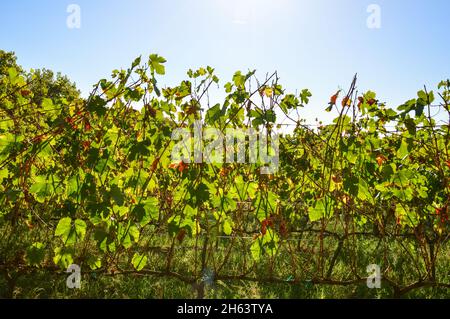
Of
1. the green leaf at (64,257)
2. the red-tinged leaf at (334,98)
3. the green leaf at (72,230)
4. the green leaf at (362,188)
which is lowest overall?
the green leaf at (64,257)

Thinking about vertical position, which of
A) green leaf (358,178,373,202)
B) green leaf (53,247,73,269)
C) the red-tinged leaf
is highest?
the red-tinged leaf

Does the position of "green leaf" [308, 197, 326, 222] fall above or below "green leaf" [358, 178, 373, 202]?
below

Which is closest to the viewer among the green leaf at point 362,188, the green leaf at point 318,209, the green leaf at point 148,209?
the green leaf at point 148,209

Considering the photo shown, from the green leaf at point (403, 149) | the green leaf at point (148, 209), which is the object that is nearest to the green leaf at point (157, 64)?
the green leaf at point (148, 209)

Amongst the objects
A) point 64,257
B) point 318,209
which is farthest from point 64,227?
point 318,209

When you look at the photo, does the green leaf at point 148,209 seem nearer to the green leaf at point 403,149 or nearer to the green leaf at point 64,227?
the green leaf at point 64,227

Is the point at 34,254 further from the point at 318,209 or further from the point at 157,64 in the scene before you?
the point at 318,209

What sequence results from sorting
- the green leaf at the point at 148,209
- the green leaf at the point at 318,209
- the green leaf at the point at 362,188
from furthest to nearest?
the green leaf at the point at 318,209
the green leaf at the point at 362,188
the green leaf at the point at 148,209

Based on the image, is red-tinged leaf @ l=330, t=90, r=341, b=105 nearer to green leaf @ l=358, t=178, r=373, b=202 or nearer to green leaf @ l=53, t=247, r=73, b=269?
green leaf @ l=358, t=178, r=373, b=202

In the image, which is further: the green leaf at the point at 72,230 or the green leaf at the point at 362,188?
the green leaf at the point at 362,188

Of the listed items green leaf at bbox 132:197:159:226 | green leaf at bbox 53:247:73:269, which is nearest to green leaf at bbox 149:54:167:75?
green leaf at bbox 132:197:159:226

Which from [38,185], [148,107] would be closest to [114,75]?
[148,107]
